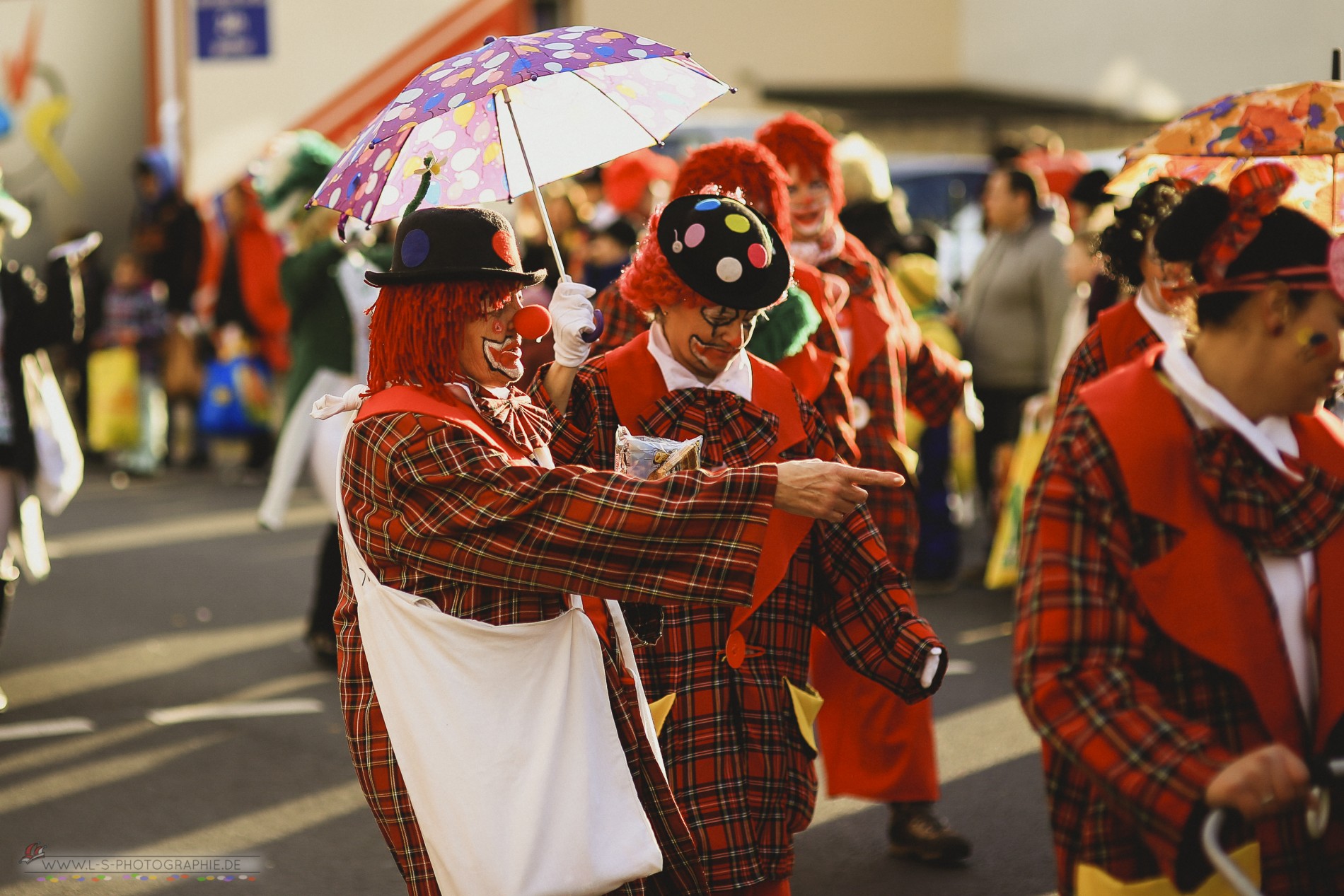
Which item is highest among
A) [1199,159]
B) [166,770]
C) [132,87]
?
[1199,159]

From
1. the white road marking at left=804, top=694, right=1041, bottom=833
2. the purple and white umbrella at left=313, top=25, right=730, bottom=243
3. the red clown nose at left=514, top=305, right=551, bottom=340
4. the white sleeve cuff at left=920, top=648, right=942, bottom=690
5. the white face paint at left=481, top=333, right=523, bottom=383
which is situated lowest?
the white road marking at left=804, top=694, right=1041, bottom=833

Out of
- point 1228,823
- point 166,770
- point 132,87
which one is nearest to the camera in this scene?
point 1228,823

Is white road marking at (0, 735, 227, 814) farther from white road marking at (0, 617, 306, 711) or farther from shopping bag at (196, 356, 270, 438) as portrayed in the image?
shopping bag at (196, 356, 270, 438)

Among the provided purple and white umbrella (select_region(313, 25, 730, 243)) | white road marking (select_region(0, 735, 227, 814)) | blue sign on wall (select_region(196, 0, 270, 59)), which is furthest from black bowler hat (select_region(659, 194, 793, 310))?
blue sign on wall (select_region(196, 0, 270, 59))

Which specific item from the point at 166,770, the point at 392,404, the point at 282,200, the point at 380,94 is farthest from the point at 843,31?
the point at 392,404

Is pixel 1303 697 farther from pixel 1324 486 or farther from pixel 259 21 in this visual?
pixel 259 21

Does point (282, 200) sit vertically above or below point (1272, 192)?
below

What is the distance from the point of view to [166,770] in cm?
568

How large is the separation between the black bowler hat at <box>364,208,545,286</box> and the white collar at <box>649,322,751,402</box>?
25.7 inches

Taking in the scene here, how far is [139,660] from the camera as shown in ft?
23.6

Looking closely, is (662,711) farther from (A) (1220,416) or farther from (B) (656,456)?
(A) (1220,416)

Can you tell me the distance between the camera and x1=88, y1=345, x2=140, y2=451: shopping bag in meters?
12.9

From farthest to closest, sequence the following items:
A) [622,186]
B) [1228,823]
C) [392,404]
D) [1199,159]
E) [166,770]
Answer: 1. [622,186]
2. [166,770]
3. [1199,159]
4. [392,404]
5. [1228,823]

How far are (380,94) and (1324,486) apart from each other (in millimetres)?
14186
